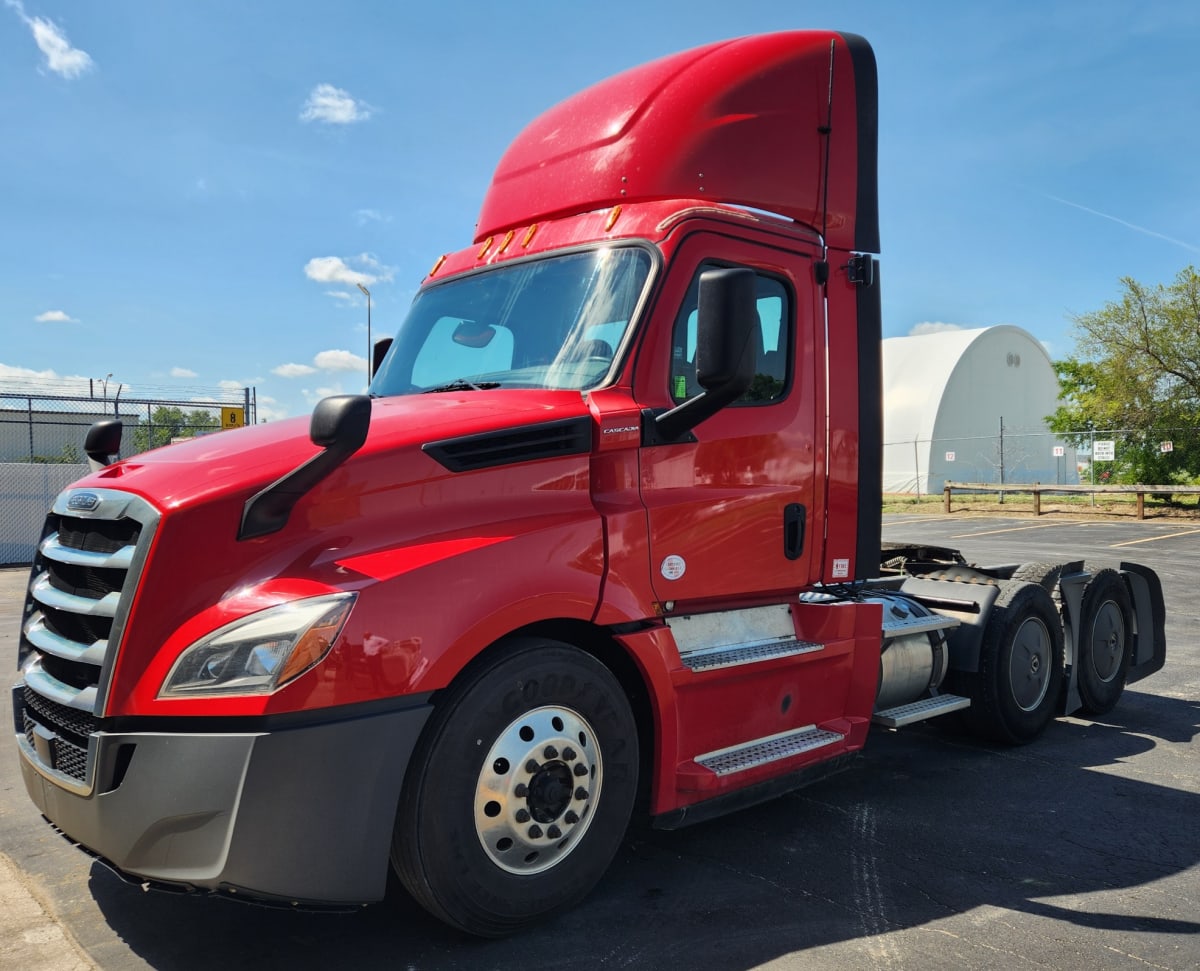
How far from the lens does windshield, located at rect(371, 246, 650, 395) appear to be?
3.96 m

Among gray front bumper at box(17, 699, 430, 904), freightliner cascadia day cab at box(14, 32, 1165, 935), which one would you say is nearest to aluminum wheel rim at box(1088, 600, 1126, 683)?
freightliner cascadia day cab at box(14, 32, 1165, 935)

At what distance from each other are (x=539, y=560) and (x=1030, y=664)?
13.8 feet

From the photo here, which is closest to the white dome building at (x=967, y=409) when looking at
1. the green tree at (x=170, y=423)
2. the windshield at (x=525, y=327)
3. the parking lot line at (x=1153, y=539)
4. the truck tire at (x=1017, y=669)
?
the parking lot line at (x=1153, y=539)

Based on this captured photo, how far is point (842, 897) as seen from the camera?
3803 millimetres

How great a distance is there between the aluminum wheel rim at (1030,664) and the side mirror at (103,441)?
524 cm

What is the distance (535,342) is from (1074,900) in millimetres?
3164

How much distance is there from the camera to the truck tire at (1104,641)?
672 centimetres

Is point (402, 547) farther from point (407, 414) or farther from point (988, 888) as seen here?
point (988, 888)

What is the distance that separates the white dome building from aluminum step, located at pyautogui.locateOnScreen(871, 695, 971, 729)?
37.9m

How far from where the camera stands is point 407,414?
3668 millimetres

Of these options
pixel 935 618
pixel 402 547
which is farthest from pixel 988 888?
pixel 402 547

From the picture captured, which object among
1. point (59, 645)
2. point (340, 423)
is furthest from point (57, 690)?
point (340, 423)

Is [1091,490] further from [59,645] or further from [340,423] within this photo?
[59,645]

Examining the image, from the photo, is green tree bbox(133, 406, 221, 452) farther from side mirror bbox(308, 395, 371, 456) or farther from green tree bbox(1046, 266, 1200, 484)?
green tree bbox(1046, 266, 1200, 484)
